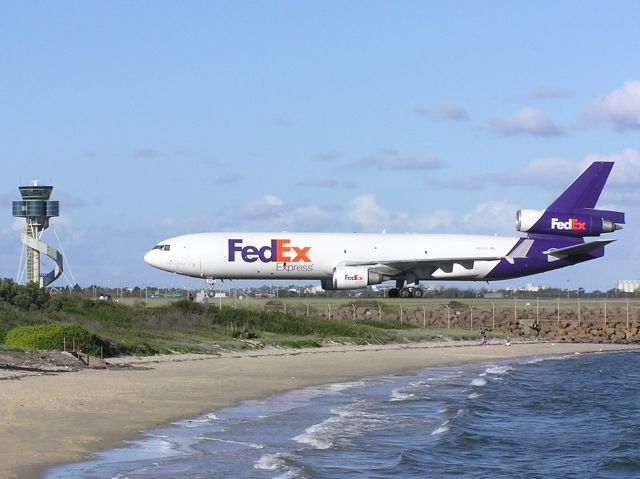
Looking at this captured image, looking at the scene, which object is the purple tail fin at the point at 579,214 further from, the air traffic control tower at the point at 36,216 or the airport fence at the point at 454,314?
the air traffic control tower at the point at 36,216

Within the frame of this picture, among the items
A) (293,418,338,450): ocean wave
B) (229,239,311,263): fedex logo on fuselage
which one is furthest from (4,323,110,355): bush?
(229,239,311,263): fedex logo on fuselage

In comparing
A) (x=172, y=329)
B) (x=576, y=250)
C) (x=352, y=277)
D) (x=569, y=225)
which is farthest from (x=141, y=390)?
(x=569, y=225)

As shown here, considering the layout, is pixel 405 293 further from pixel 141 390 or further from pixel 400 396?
pixel 141 390

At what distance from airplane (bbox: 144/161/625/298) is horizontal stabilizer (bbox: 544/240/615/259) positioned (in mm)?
59

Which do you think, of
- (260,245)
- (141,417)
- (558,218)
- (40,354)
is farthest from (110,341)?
(558,218)

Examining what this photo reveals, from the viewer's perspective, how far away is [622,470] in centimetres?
1920

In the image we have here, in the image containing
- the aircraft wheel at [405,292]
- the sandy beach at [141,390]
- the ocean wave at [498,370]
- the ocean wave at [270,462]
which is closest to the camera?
the ocean wave at [270,462]

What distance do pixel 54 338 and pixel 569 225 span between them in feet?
144

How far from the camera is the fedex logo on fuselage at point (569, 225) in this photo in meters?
67.9

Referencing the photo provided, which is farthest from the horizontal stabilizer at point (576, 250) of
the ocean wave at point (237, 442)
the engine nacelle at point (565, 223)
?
the ocean wave at point (237, 442)

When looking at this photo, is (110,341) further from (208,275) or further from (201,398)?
(208,275)

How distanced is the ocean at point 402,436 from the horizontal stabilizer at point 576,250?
3390cm

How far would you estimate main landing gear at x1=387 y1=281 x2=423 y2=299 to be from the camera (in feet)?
219

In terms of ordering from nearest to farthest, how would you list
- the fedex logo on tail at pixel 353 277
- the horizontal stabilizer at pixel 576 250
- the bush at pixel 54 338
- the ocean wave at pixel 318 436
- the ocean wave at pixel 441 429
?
the ocean wave at pixel 318 436 < the ocean wave at pixel 441 429 < the bush at pixel 54 338 < the fedex logo on tail at pixel 353 277 < the horizontal stabilizer at pixel 576 250
